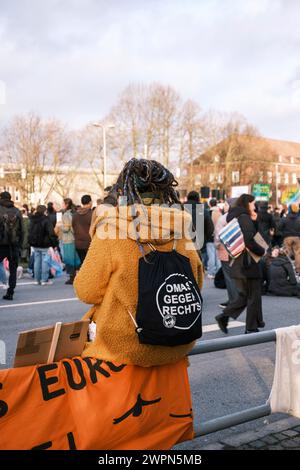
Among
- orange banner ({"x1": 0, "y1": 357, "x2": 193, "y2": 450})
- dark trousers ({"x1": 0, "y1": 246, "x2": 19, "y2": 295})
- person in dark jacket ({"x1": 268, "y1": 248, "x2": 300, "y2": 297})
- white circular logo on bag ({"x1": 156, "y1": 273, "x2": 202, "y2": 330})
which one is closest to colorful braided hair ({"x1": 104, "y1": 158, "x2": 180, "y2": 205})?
white circular logo on bag ({"x1": 156, "y1": 273, "x2": 202, "y2": 330})

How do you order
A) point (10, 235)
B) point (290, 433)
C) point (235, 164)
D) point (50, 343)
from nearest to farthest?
point (50, 343), point (290, 433), point (10, 235), point (235, 164)

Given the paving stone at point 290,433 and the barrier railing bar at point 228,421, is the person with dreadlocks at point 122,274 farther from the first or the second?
the paving stone at point 290,433

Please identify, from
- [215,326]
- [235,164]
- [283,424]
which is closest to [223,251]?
[215,326]

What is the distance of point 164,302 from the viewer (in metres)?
2.72

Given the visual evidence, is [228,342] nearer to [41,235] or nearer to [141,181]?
[141,181]

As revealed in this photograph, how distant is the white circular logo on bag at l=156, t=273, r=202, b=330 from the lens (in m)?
2.73

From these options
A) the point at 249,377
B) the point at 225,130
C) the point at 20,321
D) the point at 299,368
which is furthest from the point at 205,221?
the point at 225,130

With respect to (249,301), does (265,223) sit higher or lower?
higher

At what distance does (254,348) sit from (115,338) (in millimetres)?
4227

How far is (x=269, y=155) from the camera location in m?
67.1

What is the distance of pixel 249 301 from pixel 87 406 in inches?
191

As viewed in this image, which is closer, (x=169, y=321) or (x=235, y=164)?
(x=169, y=321)

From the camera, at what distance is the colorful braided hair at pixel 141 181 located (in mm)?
2945

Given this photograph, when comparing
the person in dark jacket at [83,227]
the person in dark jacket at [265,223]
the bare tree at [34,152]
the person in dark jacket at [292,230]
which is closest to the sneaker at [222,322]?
the person in dark jacket at [83,227]
